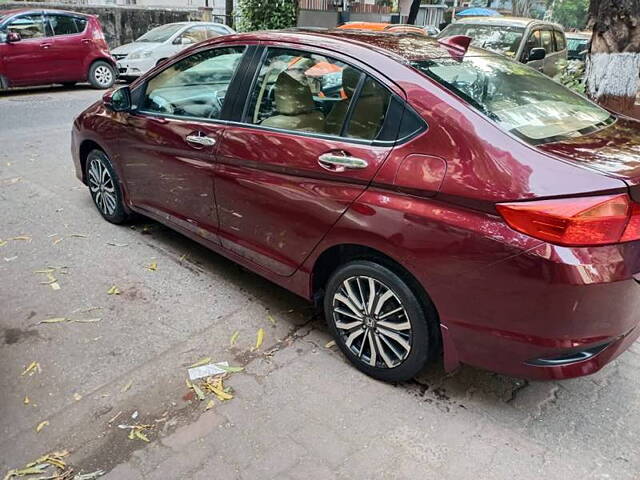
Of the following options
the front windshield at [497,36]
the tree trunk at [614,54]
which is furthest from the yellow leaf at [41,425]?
the front windshield at [497,36]

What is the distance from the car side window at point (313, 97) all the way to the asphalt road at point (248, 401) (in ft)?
4.14

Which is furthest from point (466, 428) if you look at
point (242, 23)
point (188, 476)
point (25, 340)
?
point (242, 23)

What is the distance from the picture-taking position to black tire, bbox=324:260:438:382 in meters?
2.52

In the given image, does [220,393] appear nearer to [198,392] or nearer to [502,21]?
[198,392]

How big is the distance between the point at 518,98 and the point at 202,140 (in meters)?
1.89

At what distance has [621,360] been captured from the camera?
301cm

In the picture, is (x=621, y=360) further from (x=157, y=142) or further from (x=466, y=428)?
(x=157, y=142)

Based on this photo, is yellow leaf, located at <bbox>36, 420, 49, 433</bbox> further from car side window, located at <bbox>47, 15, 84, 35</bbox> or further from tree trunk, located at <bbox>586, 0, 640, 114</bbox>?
car side window, located at <bbox>47, 15, 84, 35</bbox>

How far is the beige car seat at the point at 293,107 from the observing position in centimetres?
296

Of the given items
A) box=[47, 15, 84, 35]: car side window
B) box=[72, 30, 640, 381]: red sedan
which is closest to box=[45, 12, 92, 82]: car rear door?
box=[47, 15, 84, 35]: car side window

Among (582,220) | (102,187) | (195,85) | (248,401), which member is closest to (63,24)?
(102,187)

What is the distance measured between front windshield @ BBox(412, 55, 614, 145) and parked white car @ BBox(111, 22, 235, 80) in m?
10.4

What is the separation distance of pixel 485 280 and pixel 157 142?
2.58 meters

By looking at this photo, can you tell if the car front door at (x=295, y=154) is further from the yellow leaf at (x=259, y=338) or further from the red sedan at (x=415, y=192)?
the yellow leaf at (x=259, y=338)
